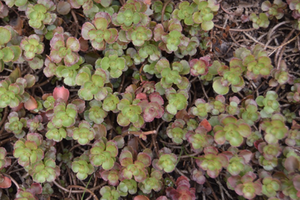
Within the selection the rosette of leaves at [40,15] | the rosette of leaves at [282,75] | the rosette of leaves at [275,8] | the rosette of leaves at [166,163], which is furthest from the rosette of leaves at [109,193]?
the rosette of leaves at [275,8]

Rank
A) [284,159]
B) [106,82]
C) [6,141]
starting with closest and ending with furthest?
[284,159]
[106,82]
[6,141]

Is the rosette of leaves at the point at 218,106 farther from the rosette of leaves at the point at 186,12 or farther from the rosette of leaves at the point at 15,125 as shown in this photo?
the rosette of leaves at the point at 15,125

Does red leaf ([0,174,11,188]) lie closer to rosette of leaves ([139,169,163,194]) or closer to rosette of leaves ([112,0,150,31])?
rosette of leaves ([139,169,163,194])

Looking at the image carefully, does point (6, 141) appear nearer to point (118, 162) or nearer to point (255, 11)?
point (118, 162)

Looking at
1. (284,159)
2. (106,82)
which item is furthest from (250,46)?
(106,82)

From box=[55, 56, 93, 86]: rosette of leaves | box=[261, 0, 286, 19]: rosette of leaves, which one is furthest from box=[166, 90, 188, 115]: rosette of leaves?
box=[261, 0, 286, 19]: rosette of leaves
